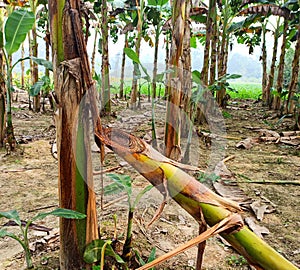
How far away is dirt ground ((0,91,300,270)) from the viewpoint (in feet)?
4.72

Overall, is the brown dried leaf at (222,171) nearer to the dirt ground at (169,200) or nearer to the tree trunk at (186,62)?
the dirt ground at (169,200)

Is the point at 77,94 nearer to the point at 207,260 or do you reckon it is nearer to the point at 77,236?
the point at 77,236

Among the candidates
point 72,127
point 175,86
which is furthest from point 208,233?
point 175,86

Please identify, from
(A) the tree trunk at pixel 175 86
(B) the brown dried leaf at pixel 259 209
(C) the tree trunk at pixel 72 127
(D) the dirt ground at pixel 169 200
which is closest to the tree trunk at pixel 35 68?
(D) the dirt ground at pixel 169 200

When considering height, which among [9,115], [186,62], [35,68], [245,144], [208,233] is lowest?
[245,144]

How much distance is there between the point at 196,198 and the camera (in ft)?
1.55

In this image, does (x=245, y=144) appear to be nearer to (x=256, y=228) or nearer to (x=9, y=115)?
(x=256, y=228)

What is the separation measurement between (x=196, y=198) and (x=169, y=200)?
171cm

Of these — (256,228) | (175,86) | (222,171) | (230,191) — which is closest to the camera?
(256,228)

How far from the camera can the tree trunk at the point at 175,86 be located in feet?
8.29

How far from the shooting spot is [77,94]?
84cm

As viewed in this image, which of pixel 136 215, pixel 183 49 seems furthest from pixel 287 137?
pixel 136 215

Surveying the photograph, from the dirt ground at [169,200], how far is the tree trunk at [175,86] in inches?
16.4

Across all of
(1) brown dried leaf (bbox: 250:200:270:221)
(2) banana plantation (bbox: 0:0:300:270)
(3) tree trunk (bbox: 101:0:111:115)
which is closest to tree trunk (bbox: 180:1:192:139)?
(2) banana plantation (bbox: 0:0:300:270)
